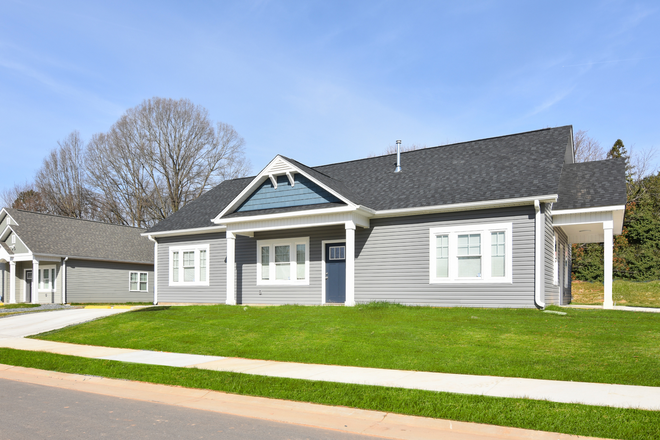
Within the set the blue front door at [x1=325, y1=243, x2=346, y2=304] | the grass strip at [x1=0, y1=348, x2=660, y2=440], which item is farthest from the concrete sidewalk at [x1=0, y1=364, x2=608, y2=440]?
the blue front door at [x1=325, y1=243, x2=346, y2=304]

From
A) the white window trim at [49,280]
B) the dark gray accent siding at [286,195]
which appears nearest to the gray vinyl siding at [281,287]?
the dark gray accent siding at [286,195]

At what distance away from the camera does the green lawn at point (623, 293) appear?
25.1 metres

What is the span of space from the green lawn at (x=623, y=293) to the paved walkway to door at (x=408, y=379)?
63.7 feet

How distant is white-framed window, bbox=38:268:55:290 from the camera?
2945cm

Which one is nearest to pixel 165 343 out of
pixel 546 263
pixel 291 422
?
pixel 291 422

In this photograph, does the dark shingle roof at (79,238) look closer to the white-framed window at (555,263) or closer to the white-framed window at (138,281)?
the white-framed window at (138,281)

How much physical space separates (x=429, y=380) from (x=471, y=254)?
8.57 meters

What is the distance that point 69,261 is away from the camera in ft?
95.4

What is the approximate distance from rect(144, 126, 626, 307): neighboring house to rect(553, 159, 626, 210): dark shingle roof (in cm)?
5

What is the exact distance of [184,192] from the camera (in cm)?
4384

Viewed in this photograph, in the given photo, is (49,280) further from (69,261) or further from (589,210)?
(589,210)

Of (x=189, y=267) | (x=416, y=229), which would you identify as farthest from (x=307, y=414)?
(x=189, y=267)

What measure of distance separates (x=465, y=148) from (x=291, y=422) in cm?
1570

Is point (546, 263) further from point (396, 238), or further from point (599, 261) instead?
point (599, 261)
